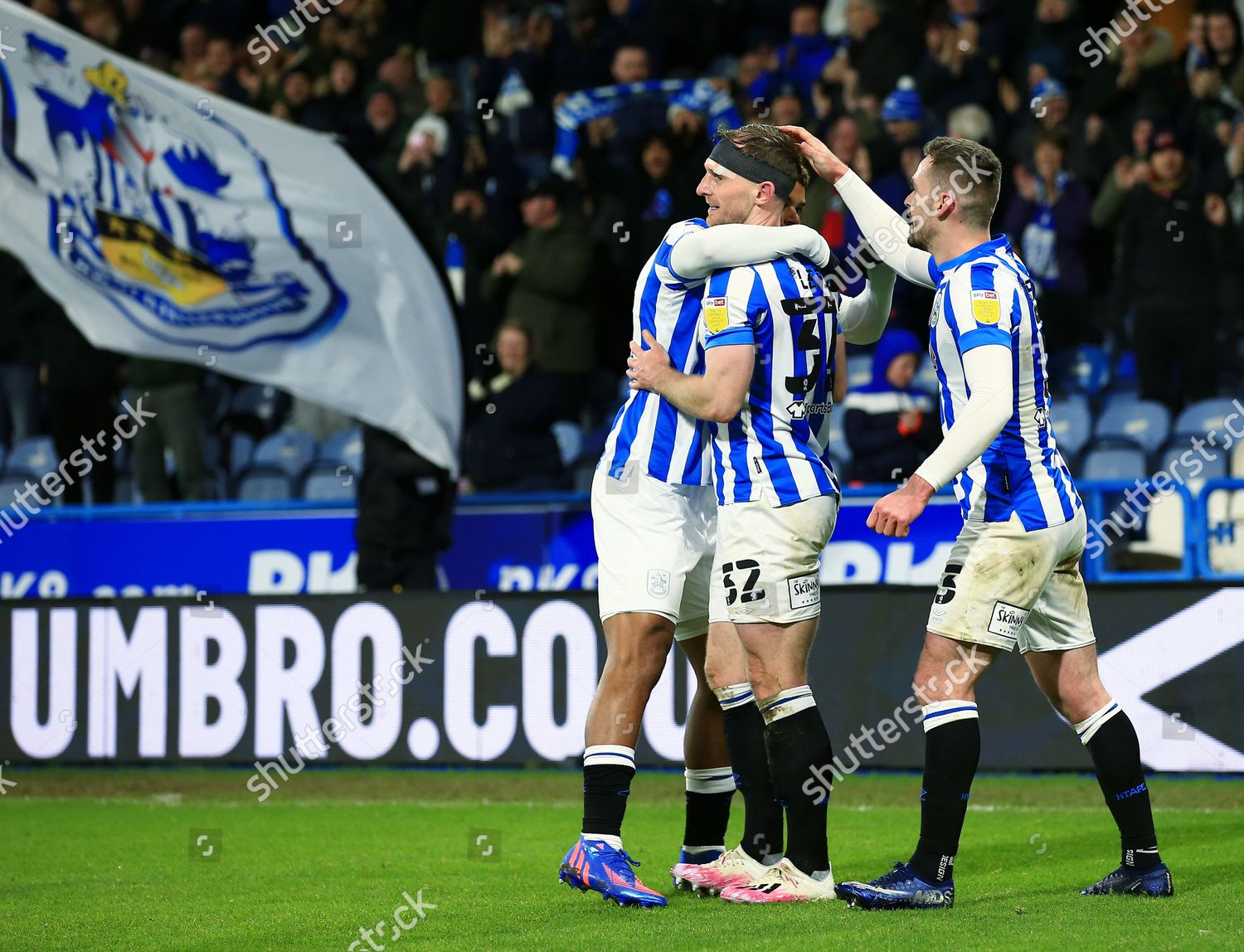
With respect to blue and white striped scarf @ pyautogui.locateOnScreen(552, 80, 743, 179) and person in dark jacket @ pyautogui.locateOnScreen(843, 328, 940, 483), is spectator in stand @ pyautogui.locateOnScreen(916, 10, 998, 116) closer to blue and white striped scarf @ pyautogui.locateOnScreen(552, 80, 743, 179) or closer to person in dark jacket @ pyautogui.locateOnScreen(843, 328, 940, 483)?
blue and white striped scarf @ pyautogui.locateOnScreen(552, 80, 743, 179)

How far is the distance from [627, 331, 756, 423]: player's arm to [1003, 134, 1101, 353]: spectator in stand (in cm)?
630

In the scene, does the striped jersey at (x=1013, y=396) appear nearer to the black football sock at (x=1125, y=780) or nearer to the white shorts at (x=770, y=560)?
the white shorts at (x=770, y=560)

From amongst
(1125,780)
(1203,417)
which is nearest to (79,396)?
(1203,417)

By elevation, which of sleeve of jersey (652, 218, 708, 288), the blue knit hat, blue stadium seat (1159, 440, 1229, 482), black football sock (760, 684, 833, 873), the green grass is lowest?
the green grass

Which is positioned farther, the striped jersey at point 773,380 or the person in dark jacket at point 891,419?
the person in dark jacket at point 891,419

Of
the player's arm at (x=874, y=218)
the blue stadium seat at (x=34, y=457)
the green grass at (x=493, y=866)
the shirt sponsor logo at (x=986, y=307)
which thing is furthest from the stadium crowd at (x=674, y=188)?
the shirt sponsor logo at (x=986, y=307)

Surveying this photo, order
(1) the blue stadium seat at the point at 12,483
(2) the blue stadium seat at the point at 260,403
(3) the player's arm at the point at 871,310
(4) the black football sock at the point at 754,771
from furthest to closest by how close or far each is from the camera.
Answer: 1. (2) the blue stadium seat at the point at 260,403
2. (1) the blue stadium seat at the point at 12,483
3. (3) the player's arm at the point at 871,310
4. (4) the black football sock at the point at 754,771

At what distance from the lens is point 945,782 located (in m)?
4.42

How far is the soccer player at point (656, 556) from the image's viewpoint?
4617 millimetres

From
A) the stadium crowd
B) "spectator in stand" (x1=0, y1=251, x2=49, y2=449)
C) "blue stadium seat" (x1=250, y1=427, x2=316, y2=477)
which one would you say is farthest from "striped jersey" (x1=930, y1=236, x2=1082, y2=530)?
"spectator in stand" (x1=0, y1=251, x2=49, y2=449)

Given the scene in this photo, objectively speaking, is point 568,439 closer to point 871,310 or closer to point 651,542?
point 871,310

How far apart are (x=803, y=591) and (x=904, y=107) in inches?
259

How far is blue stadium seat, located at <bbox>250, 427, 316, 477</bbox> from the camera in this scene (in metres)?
11.6

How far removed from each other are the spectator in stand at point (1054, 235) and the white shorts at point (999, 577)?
6.14 meters
